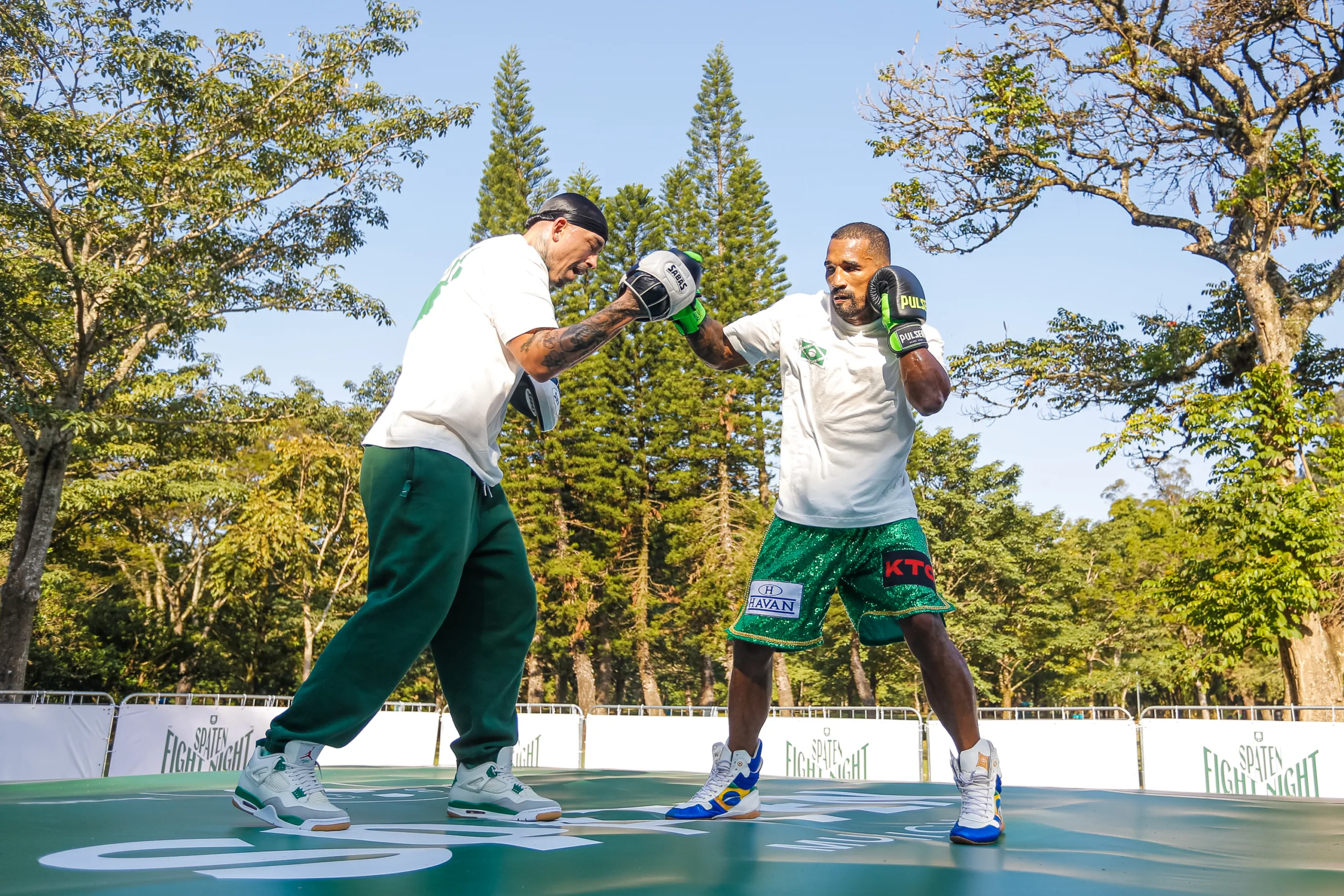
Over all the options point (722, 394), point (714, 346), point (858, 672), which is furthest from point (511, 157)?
point (714, 346)

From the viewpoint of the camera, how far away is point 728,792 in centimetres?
272

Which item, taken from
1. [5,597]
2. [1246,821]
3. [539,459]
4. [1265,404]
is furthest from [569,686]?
[1246,821]

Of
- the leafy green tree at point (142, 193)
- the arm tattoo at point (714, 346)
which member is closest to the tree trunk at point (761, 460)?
the leafy green tree at point (142, 193)

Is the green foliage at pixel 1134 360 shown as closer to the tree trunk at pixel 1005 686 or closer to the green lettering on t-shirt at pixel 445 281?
the green lettering on t-shirt at pixel 445 281

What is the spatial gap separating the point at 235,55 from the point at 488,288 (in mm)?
13449

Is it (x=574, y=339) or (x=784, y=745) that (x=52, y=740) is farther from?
(x=574, y=339)

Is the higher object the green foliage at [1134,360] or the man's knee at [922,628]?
the green foliage at [1134,360]

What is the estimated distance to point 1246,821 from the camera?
2.96 metres

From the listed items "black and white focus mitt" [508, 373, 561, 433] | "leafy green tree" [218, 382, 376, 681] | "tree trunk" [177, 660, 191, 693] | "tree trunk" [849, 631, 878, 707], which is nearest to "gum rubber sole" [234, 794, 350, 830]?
"black and white focus mitt" [508, 373, 561, 433]

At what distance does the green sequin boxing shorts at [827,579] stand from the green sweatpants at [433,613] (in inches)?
26.4

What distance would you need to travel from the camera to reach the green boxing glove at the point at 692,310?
2.60 meters

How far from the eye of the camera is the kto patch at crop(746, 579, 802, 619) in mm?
2762

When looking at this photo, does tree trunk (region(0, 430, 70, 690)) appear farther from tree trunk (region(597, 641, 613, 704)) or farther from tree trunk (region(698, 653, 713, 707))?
tree trunk (region(698, 653, 713, 707))

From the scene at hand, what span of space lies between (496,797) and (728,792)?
0.65 metres
